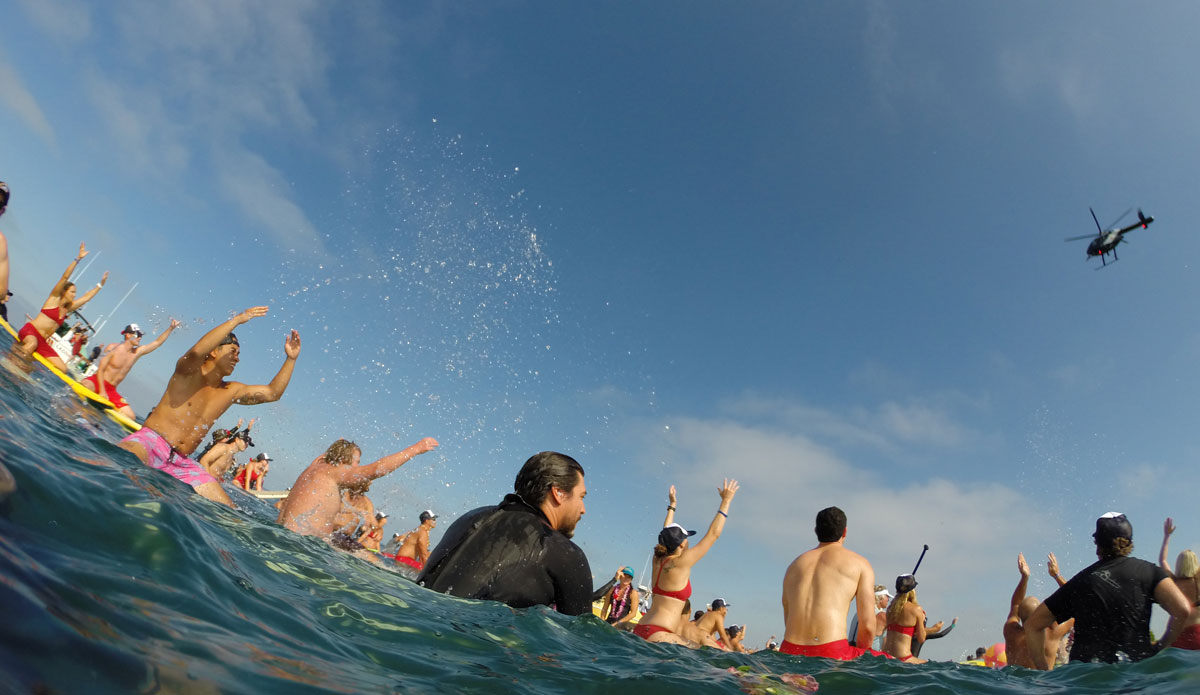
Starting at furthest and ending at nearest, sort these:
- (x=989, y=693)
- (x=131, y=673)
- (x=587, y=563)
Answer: (x=989, y=693) < (x=587, y=563) < (x=131, y=673)

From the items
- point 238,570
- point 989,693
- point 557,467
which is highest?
point 557,467

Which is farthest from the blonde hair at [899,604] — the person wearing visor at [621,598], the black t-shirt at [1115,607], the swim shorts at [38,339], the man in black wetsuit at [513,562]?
the swim shorts at [38,339]

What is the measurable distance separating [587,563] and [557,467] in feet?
2.20

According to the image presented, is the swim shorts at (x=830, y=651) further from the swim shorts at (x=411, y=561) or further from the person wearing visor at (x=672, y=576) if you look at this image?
the swim shorts at (x=411, y=561)

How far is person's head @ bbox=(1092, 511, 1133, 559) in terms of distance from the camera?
17.7 feet

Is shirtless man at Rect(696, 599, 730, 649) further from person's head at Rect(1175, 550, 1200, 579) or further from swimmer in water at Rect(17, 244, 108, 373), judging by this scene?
swimmer in water at Rect(17, 244, 108, 373)

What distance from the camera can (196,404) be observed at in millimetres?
6578

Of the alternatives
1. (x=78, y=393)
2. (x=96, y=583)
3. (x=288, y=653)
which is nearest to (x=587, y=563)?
(x=288, y=653)

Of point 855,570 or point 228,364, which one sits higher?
point 228,364

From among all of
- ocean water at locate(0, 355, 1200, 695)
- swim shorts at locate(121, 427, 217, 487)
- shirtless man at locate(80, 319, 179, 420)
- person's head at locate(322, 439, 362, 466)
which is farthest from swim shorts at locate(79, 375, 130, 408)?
ocean water at locate(0, 355, 1200, 695)

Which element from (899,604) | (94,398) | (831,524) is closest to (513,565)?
(831,524)

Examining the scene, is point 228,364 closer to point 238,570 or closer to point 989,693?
point 238,570

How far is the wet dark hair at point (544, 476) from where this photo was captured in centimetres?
406

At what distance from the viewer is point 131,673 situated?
156 centimetres
